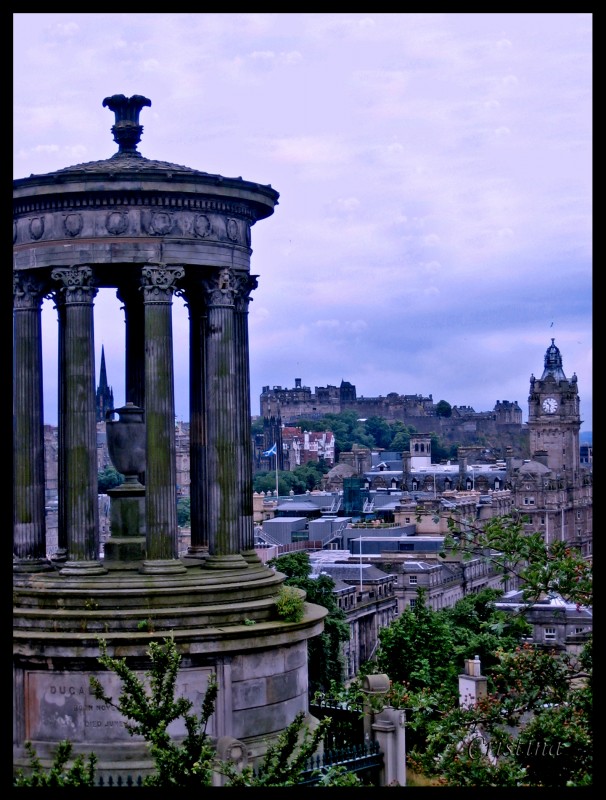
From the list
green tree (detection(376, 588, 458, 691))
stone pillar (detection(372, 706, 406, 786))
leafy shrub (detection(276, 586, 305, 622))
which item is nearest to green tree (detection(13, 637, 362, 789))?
leafy shrub (detection(276, 586, 305, 622))

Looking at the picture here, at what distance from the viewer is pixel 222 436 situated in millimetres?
26734

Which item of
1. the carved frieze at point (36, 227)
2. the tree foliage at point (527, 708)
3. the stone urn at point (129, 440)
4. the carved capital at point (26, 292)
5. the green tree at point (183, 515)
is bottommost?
the green tree at point (183, 515)

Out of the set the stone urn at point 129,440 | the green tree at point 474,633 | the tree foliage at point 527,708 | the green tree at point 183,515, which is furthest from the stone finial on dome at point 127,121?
the green tree at point 183,515

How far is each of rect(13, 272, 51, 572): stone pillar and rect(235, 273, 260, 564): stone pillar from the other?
3.80 meters

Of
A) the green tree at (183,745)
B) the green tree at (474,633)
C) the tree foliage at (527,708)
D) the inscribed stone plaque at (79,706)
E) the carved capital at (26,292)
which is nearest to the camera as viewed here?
the tree foliage at (527,708)

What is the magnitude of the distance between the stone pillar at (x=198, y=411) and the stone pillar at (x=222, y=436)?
2032mm

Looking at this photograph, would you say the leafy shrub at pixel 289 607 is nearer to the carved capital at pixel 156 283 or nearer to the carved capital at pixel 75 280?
the carved capital at pixel 156 283

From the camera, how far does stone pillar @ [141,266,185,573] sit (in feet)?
84.1

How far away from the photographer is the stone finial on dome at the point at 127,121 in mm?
28438

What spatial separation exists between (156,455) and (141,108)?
24.8ft

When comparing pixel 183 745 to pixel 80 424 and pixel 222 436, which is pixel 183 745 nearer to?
pixel 80 424

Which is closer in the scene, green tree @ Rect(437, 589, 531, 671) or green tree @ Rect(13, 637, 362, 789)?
green tree @ Rect(13, 637, 362, 789)

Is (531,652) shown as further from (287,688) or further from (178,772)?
(287,688)

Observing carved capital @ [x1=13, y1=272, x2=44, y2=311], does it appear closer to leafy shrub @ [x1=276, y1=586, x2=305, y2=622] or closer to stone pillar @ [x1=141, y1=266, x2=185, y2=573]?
stone pillar @ [x1=141, y1=266, x2=185, y2=573]
